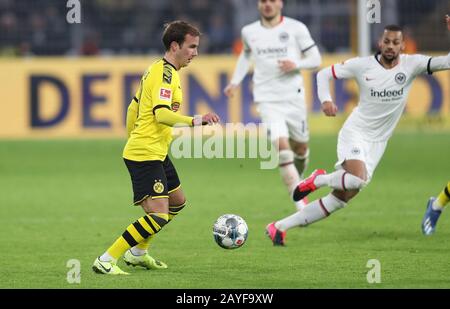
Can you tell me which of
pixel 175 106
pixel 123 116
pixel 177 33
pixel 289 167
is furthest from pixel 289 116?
pixel 123 116

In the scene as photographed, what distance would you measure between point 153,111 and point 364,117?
2.56 meters

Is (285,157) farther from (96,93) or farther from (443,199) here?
(96,93)

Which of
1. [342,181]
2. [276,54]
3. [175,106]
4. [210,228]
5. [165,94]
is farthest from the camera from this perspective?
[276,54]

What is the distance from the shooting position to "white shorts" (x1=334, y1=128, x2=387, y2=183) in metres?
9.55

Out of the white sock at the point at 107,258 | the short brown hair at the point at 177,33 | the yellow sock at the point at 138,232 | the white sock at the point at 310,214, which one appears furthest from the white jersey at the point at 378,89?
the white sock at the point at 107,258

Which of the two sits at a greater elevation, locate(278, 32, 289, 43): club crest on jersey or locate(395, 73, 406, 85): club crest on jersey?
locate(278, 32, 289, 43): club crest on jersey

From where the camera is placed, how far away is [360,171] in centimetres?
937

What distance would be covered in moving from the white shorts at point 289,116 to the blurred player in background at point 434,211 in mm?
2047

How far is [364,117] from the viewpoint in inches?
384

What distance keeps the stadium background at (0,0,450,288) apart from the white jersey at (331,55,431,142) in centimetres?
103

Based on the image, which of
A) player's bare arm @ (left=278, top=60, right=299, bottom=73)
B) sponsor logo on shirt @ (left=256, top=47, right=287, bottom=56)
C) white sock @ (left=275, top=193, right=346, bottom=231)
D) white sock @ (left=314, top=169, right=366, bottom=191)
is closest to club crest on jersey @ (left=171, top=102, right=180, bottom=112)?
white sock @ (left=314, top=169, right=366, bottom=191)

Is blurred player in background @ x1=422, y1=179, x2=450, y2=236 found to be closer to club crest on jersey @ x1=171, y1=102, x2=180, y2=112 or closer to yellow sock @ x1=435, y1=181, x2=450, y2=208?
yellow sock @ x1=435, y1=181, x2=450, y2=208
